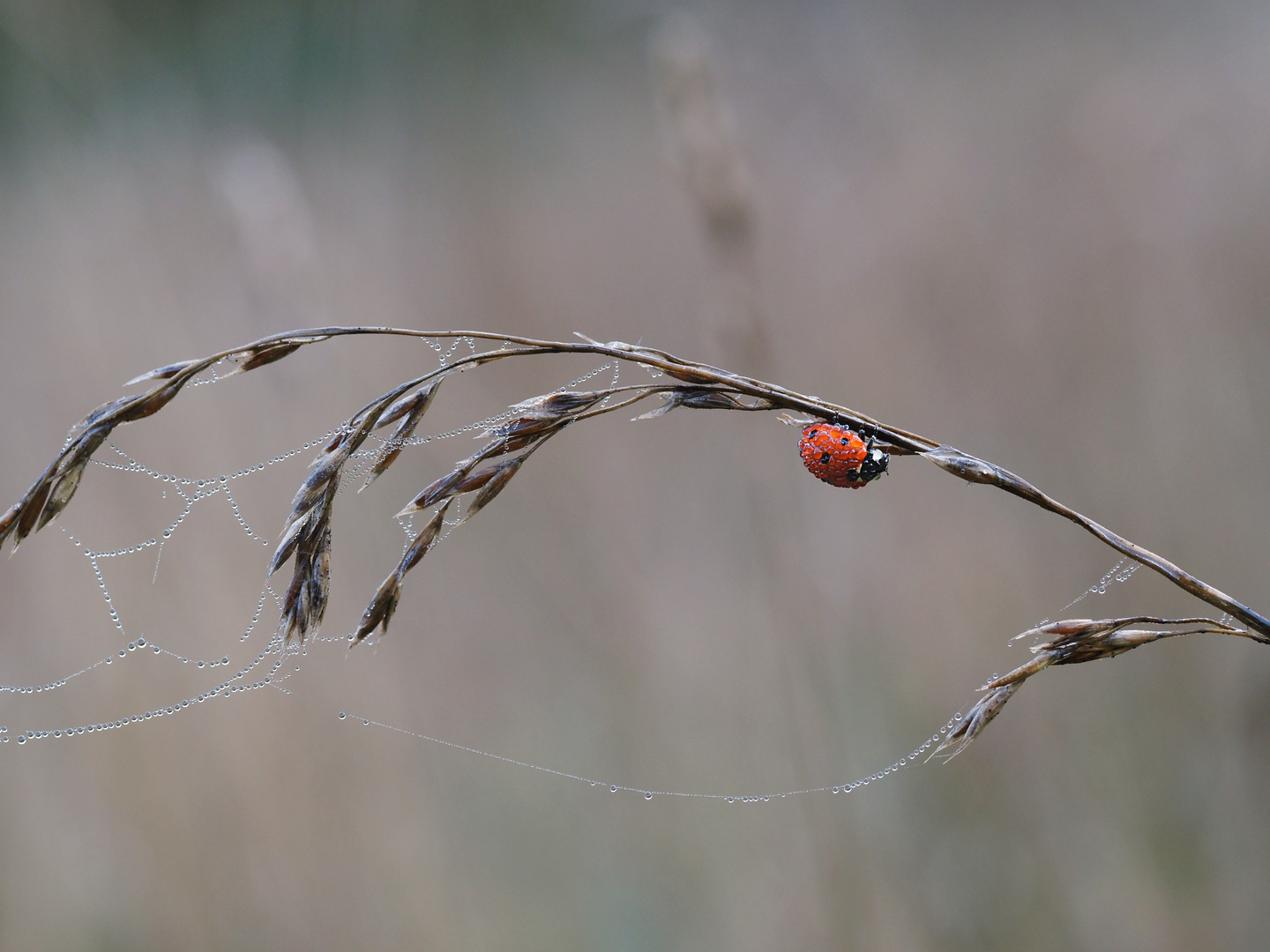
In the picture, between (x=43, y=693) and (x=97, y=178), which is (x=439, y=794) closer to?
(x=43, y=693)

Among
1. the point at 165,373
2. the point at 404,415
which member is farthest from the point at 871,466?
the point at 165,373

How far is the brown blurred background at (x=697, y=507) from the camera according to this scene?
149cm

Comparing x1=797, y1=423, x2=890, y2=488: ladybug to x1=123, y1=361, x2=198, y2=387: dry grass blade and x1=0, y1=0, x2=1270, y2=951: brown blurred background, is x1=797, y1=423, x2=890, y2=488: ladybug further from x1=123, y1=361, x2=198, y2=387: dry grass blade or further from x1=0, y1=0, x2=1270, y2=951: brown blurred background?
x1=123, y1=361, x2=198, y2=387: dry grass blade

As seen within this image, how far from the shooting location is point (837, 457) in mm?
869

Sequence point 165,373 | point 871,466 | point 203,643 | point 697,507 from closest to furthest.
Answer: point 165,373, point 871,466, point 203,643, point 697,507

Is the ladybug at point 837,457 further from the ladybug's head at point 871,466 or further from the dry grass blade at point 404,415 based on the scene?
the dry grass blade at point 404,415

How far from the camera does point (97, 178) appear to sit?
98.1 inches

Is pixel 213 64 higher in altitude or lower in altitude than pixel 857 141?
higher

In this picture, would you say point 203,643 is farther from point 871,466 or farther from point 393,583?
point 871,466

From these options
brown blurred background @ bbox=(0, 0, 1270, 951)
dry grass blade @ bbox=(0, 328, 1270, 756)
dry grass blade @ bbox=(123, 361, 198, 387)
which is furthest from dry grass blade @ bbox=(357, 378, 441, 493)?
brown blurred background @ bbox=(0, 0, 1270, 951)

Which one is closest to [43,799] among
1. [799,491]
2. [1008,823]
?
[799,491]

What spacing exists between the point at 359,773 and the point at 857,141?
2522 millimetres

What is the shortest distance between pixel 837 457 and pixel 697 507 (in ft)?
4.29

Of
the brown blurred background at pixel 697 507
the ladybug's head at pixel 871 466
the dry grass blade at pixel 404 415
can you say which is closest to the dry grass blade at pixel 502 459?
the dry grass blade at pixel 404 415
